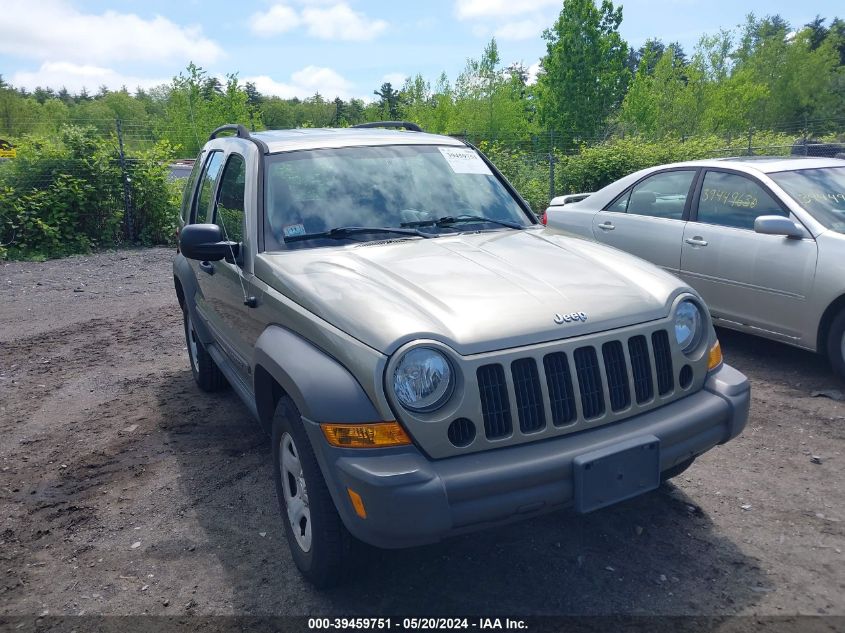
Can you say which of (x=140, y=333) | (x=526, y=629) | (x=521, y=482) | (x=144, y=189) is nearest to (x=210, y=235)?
(x=521, y=482)

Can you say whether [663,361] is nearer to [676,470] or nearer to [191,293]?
[676,470]

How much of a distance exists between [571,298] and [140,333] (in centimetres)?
615

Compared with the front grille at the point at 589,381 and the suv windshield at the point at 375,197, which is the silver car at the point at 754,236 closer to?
the suv windshield at the point at 375,197

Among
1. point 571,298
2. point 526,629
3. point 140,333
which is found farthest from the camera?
point 140,333

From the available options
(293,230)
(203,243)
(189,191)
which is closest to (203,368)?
(189,191)

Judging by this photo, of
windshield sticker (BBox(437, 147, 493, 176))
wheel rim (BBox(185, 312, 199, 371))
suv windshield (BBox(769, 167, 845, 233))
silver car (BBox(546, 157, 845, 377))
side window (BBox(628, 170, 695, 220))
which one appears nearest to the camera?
windshield sticker (BBox(437, 147, 493, 176))

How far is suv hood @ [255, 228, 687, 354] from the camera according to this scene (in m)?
2.69

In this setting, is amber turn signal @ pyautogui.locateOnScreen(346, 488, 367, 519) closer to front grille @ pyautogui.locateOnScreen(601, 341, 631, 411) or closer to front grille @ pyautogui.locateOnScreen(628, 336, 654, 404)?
front grille @ pyautogui.locateOnScreen(601, 341, 631, 411)

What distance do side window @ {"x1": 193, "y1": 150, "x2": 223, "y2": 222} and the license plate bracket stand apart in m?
3.23

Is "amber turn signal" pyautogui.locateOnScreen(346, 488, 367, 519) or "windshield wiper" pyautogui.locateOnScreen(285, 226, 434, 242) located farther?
"windshield wiper" pyautogui.locateOnScreen(285, 226, 434, 242)

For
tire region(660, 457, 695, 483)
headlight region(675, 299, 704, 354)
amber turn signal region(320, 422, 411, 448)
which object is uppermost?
headlight region(675, 299, 704, 354)

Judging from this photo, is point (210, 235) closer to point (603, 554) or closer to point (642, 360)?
point (642, 360)

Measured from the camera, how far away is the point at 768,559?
3.15 m

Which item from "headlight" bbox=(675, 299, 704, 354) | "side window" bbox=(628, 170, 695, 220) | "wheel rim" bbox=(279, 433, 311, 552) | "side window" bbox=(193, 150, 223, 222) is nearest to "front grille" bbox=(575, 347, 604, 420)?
"headlight" bbox=(675, 299, 704, 354)
